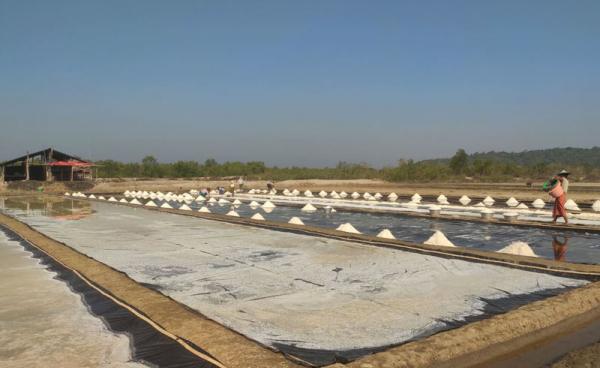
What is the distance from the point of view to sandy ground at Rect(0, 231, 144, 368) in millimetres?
3164

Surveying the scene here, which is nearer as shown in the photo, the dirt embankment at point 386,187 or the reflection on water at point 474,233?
the reflection on water at point 474,233

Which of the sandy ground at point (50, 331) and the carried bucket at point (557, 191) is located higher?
the carried bucket at point (557, 191)

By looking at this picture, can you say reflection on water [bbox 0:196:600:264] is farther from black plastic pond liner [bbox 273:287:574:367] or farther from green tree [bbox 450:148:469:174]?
green tree [bbox 450:148:469:174]

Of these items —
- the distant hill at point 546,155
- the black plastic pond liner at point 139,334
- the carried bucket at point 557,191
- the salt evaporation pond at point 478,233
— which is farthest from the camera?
the distant hill at point 546,155

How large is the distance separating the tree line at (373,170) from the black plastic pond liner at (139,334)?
1359 inches

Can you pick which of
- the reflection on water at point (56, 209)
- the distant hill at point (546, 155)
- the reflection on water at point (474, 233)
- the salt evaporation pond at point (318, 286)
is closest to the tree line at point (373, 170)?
the reflection on water at point (56, 209)

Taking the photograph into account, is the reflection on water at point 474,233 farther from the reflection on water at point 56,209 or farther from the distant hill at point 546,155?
the distant hill at point 546,155

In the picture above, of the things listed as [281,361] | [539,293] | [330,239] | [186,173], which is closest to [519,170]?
[186,173]

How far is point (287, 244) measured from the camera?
8.32 metres

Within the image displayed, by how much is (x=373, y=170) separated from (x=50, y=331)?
48774mm

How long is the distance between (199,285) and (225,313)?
45.3 inches

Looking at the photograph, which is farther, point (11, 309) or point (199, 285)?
point (199, 285)

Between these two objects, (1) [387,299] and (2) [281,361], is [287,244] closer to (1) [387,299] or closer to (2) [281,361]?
(1) [387,299]

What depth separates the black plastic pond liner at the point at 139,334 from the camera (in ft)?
10.4
